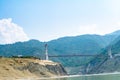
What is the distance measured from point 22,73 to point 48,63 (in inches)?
1392

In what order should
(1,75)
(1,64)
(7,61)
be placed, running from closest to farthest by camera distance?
(1,75) → (1,64) → (7,61)

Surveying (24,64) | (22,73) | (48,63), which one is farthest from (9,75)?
(48,63)

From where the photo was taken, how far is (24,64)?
6718 inches

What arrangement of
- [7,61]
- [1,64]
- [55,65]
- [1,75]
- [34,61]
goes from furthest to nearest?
[55,65] < [34,61] < [7,61] < [1,64] < [1,75]

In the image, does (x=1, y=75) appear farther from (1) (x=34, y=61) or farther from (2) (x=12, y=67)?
(1) (x=34, y=61)

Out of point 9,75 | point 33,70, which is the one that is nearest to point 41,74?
point 33,70

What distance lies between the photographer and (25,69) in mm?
167250

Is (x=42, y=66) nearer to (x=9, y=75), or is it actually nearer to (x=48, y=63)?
(x=48, y=63)

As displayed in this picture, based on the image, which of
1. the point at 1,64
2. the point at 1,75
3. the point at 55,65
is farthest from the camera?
the point at 55,65

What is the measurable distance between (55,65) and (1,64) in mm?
46346

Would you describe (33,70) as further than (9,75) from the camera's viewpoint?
Yes

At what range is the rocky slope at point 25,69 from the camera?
148 meters

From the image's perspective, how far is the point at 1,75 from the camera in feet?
451

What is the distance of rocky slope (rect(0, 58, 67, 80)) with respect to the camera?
5810 inches
